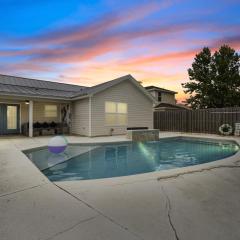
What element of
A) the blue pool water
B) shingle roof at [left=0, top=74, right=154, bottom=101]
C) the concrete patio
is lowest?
the blue pool water

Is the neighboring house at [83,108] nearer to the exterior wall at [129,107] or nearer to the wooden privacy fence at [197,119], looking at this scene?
the exterior wall at [129,107]

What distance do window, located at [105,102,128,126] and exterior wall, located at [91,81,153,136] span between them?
0.27m

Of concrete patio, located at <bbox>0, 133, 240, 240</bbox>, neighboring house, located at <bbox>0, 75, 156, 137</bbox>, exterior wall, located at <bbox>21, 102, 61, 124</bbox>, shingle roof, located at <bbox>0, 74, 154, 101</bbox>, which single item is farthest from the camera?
exterior wall, located at <bbox>21, 102, 61, 124</bbox>

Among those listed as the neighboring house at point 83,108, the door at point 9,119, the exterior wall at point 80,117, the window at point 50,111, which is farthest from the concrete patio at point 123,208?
the window at point 50,111

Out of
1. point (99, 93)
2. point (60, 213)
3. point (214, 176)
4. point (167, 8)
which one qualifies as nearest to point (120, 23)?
point (167, 8)

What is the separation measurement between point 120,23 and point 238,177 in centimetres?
842

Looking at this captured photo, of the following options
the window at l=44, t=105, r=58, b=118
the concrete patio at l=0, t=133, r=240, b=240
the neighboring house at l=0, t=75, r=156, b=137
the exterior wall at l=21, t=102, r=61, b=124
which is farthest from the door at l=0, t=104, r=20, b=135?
the concrete patio at l=0, t=133, r=240, b=240

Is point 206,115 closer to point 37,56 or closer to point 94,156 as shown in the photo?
point 94,156

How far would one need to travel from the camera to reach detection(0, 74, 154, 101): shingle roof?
13.3m

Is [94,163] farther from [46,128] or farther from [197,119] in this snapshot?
[197,119]

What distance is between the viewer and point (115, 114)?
586 inches

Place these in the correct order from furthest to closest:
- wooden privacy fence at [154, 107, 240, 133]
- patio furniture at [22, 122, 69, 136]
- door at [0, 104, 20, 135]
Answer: wooden privacy fence at [154, 107, 240, 133] → door at [0, 104, 20, 135] → patio furniture at [22, 122, 69, 136]

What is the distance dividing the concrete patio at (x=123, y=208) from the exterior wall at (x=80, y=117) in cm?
937

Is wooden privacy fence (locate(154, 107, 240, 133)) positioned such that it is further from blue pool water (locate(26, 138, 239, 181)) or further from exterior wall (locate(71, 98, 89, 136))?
blue pool water (locate(26, 138, 239, 181))
